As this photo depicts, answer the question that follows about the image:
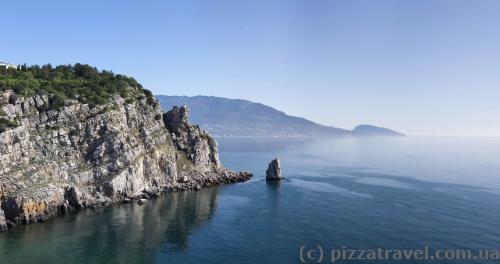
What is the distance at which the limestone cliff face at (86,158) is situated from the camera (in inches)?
3285

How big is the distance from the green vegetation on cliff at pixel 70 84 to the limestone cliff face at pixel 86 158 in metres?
2.96

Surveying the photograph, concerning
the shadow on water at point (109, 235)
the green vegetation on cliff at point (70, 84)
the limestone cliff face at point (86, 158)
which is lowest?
the shadow on water at point (109, 235)

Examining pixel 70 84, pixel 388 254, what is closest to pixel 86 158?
pixel 70 84

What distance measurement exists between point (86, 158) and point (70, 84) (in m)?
28.2

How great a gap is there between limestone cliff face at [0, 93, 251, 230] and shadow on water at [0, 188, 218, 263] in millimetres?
5545

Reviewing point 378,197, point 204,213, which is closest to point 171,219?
point 204,213

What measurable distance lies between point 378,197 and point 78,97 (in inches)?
3631

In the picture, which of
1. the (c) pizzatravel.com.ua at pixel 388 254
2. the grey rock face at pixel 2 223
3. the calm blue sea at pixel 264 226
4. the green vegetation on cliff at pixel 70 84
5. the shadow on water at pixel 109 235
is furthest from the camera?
the green vegetation on cliff at pixel 70 84

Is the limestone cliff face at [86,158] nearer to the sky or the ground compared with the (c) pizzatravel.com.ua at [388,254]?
nearer to the sky

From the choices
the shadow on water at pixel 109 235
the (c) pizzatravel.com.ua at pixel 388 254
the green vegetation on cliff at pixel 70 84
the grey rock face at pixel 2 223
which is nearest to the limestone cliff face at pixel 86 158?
the grey rock face at pixel 2 223

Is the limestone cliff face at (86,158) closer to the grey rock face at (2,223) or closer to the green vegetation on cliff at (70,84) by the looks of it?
the grey rock face at (2,223)

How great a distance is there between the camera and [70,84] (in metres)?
116

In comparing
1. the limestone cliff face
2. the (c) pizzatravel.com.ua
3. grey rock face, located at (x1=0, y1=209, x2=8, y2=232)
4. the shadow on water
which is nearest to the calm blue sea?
the shadow on water

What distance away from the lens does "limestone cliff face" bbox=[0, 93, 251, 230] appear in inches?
3285
